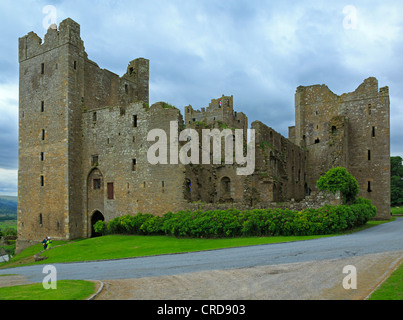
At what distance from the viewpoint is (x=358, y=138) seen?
4544cm

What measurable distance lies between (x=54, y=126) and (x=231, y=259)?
1076 inches

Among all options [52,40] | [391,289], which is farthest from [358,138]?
[391,289]

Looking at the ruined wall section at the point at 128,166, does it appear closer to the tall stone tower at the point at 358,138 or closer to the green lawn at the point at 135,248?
the green lawn at the point at 135,248

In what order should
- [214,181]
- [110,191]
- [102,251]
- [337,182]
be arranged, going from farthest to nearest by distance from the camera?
[110,191] < [214,181] < [337,182] < [102,251]

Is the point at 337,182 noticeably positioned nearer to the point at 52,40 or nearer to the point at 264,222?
the point at 264,222

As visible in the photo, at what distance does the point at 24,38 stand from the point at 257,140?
2736cm

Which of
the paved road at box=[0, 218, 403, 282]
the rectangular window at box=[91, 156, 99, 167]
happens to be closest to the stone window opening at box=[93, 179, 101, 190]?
the rectangular window at box=[91, 156, 99, 167]

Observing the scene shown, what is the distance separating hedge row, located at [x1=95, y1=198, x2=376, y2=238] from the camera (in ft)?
74.6

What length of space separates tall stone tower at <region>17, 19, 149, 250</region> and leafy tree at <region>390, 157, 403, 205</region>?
184ft

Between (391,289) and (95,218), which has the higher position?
(391,289)

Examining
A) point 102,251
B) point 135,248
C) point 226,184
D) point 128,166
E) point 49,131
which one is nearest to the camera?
point 135,248

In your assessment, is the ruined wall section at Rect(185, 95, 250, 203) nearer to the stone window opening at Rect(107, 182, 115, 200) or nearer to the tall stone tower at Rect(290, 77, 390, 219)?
the stone window opening at Rect(107, 182, 115, 200)

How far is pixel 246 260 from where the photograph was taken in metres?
15.1
